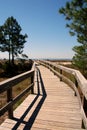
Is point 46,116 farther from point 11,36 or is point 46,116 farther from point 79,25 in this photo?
point 11,36

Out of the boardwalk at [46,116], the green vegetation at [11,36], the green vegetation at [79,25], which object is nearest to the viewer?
the boardwalk at [46,116]

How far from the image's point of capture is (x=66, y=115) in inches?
207

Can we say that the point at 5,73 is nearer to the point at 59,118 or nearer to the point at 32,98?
the point at 32,98

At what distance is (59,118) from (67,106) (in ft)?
3.76

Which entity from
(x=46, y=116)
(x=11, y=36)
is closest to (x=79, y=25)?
(x=46, y=116)

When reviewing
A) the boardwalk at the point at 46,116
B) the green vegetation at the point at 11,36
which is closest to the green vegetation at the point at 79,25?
the boardwalk at the point at 46,116

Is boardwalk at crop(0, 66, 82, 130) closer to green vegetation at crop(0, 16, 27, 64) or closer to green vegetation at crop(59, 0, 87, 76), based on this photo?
green vegetation at crop(59, 0, 87, 76)

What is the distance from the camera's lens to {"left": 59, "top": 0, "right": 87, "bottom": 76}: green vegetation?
1429 cm

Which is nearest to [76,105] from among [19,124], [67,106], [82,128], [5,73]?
[67,106]

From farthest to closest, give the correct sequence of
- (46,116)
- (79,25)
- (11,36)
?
1. (11,36)
2. (79,25)
3. (46,116)

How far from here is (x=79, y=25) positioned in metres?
14.7

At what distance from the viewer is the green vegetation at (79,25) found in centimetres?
1429

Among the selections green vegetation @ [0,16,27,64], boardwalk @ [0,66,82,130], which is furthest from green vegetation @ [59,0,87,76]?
green vegetation @ [0,16,27,64]

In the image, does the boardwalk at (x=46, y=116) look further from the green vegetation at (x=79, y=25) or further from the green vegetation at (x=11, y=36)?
the green vegetation at (x=11, y=36)
